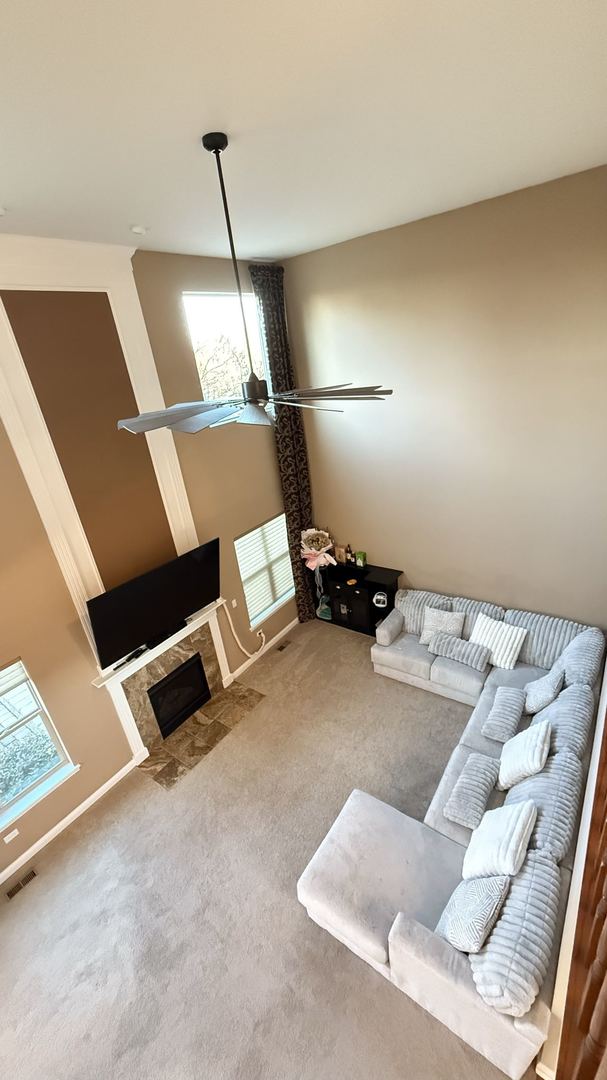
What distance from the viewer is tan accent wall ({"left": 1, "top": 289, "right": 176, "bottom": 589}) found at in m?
3.42

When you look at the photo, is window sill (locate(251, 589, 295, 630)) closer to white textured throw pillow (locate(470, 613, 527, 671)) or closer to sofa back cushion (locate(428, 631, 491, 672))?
sofa back cushion (locate(428, 631, 491, 672))

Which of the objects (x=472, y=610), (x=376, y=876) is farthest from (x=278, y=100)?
(x=472, y=610)

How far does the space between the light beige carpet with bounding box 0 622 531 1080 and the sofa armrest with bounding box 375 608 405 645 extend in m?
0.59

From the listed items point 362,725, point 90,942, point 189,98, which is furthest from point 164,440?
point 90,942

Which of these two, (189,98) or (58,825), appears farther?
(58,825)

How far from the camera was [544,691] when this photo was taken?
3.91 metres

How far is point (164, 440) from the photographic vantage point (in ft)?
14.1

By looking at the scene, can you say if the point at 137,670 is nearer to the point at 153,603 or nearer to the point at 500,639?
the point at 153,603

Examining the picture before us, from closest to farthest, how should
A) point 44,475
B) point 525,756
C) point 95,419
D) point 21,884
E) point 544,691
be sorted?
point 525,756 < point 44,475 < point 21,884 < point 95,419 < point 544,691

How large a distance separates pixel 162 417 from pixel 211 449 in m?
2.99

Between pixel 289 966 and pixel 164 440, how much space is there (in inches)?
163

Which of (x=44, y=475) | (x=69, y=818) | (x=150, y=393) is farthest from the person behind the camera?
(x=150, y=393)

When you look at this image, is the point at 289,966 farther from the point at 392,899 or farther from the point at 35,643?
the point at 35,643

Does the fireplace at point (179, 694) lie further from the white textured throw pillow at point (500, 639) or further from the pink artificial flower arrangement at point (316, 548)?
the white textured throw pillow at point (500, 639)
